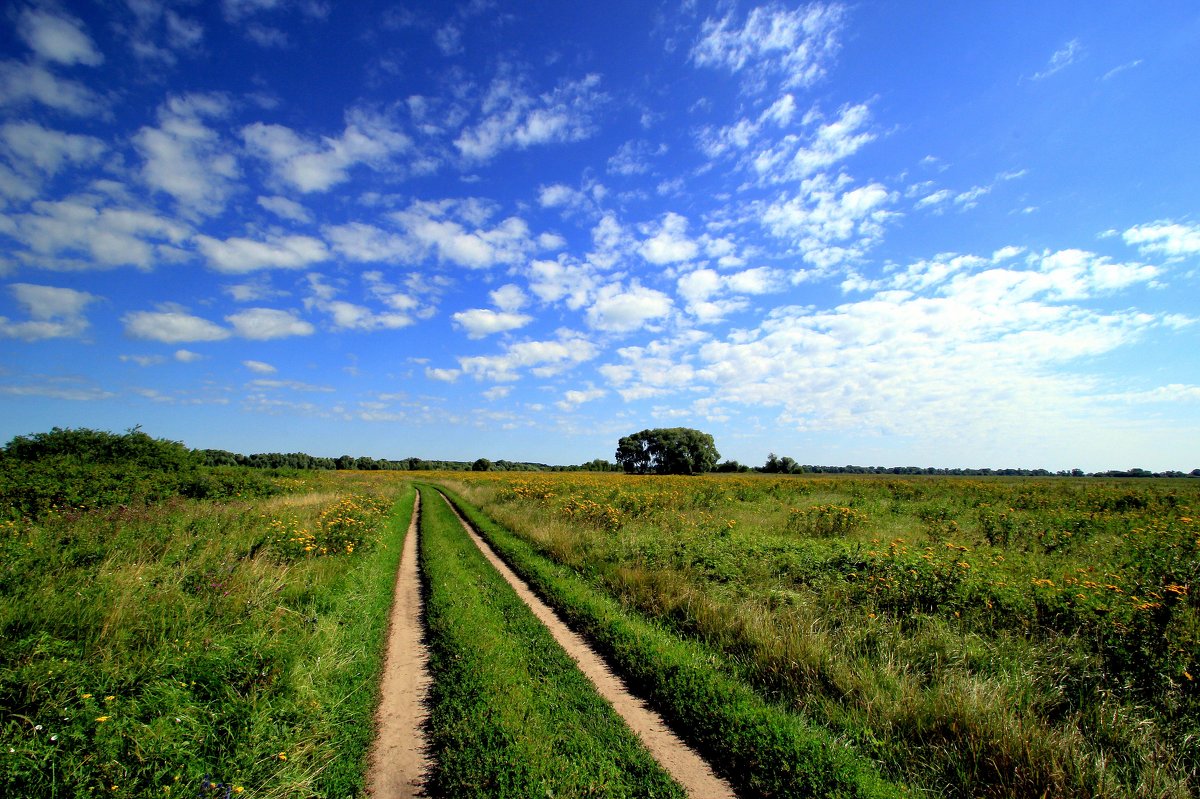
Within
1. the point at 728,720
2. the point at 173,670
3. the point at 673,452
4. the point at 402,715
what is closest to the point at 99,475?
the point at 173,670

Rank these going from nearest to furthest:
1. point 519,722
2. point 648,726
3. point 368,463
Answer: point 519,722 → point 648,726 → point 368,463

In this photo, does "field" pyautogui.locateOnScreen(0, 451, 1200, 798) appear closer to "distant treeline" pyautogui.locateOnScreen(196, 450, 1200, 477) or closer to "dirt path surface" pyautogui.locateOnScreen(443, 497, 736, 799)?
"dirt path surface" pyautogui.locateOnScreen(443, 497, 736, 799)

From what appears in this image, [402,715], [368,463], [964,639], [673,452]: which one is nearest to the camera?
[402,715]

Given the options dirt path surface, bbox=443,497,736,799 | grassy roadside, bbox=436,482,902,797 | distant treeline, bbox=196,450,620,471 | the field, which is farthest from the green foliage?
distant treeline, bbox=196,450,620,471

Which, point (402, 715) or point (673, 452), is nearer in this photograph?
point (402, 715)

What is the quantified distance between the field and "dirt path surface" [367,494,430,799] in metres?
0.17

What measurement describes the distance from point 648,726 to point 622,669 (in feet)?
4.03

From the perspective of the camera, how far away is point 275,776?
12.6ft

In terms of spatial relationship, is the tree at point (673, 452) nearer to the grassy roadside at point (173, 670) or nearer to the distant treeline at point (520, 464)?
the distant treeline at point (520, 464)

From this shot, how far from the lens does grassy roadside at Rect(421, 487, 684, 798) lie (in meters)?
3.93

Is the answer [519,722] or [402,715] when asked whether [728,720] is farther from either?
[402,715]

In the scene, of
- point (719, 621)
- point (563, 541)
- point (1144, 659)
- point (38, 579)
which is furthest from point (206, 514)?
point (1144, 659)

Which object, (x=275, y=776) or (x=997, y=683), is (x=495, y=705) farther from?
(x=997, y=683)

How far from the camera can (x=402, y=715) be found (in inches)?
201
